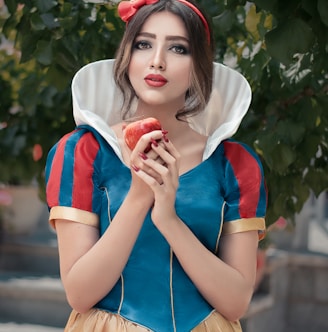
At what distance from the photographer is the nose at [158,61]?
1801 millimetres

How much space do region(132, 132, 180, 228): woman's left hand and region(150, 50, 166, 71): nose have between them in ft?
0.69

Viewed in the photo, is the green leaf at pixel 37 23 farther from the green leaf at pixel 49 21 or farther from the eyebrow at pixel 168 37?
the eyebrow at pixel 168 37

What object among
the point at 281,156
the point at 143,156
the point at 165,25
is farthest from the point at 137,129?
the point at 281,156

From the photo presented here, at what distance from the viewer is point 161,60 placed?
180 centimetres

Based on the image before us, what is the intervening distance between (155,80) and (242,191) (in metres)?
0.31

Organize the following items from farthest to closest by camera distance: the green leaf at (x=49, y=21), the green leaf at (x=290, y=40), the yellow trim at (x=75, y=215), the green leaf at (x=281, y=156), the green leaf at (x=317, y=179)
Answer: the green leaf at (x=317, y=179), the green leaf at (x=49, y=21), the green leaf at (x=281, y=156), the green leaf at (x=290, y=40), the yellow trim at (x=75, y=215)

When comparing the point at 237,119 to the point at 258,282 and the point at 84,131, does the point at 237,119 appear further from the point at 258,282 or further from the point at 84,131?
the point at 258,282

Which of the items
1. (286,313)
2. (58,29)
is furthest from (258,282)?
(58,29)

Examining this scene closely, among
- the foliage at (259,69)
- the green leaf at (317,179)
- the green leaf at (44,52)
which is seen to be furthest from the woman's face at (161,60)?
the green leaf at (317,179)

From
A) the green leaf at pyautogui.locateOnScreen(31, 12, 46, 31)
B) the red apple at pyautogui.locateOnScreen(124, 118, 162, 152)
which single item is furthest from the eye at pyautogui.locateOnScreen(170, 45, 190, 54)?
the green leaf at pyautogui.locateOnScreen(31, 12, 46, 31)

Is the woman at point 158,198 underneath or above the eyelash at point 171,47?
underneath

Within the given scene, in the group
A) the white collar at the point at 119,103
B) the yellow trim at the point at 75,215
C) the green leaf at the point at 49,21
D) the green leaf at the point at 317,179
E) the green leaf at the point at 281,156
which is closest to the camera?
the yellow trim at the point at 75,215

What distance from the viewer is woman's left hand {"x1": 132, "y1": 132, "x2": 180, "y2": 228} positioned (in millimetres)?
1651

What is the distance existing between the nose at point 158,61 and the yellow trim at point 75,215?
13.7 inches
